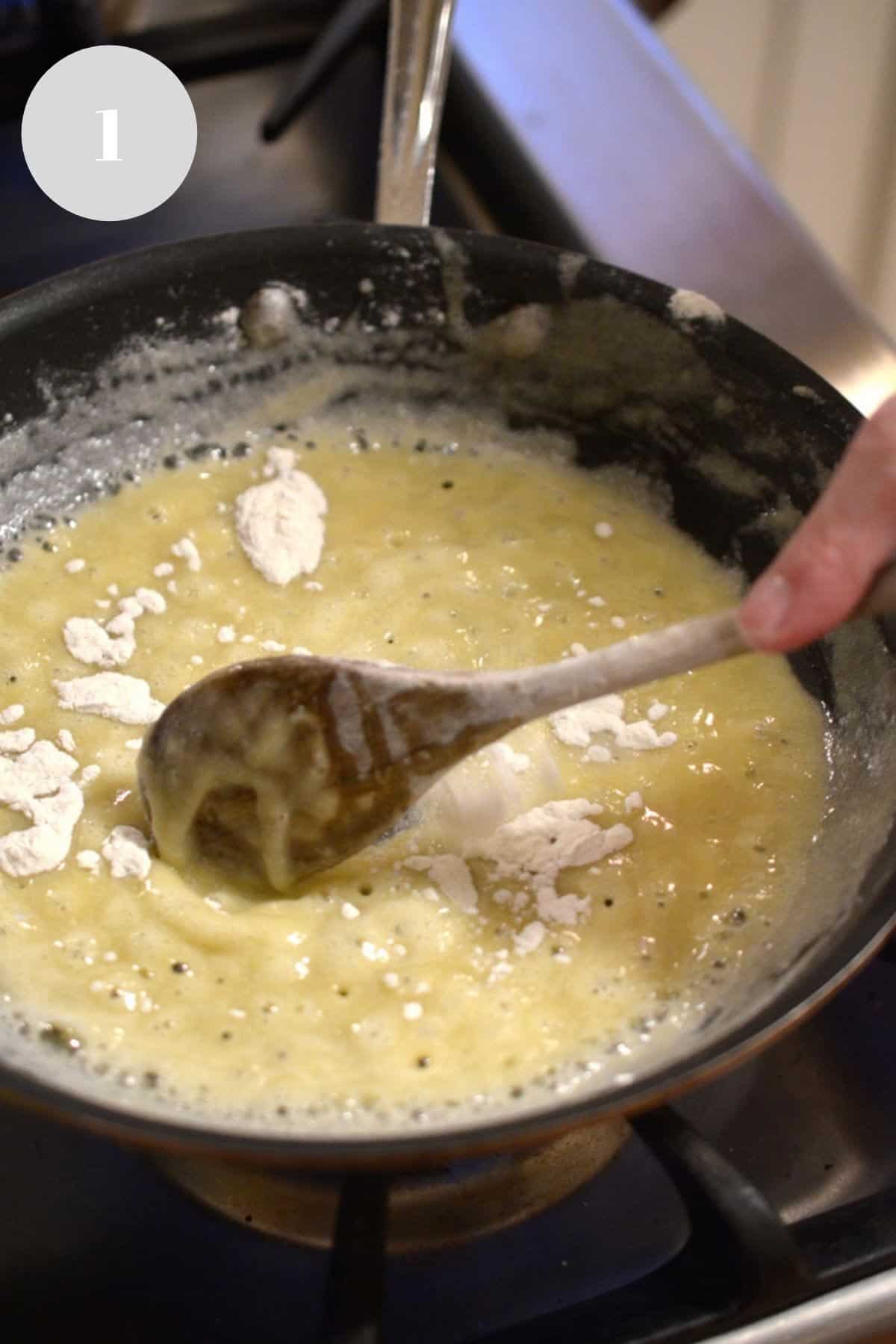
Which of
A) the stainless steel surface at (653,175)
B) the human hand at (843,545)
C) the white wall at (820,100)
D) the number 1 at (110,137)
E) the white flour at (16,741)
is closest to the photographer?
the human hand at (843,545)

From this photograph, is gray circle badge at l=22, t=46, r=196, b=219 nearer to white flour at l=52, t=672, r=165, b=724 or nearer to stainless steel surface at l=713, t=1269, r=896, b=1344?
white flour at l=52, t=672, r=165, b=724

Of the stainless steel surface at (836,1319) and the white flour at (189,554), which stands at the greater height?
the stainless steel surface at (836,1319)

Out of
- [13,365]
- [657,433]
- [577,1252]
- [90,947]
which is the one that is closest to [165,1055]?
[90,947]

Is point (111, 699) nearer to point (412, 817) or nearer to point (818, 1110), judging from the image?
point (412, 817)

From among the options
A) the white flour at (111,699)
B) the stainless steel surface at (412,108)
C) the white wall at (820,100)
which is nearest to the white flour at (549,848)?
the white flour at (111,699)

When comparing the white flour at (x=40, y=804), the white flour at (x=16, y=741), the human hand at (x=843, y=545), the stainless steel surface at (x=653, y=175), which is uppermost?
the human hand at (x=843, y=545)

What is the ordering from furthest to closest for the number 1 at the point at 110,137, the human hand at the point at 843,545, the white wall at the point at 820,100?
the white wall at the point at 820,100, the number 1 at the point at 110,137, the human hand at the point at 843,545

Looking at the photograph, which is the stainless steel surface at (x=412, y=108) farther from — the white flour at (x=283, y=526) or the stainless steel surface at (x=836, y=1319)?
the stainless steel surface at (x=836, y=1319)
